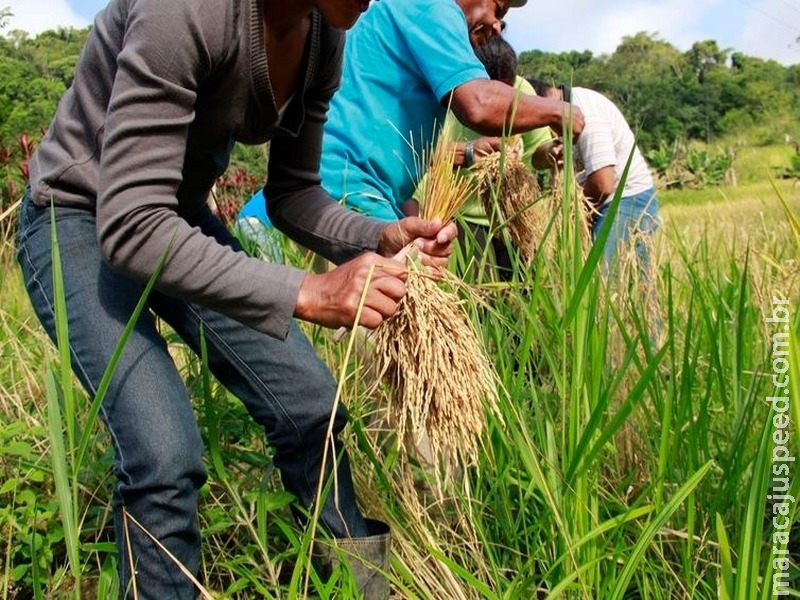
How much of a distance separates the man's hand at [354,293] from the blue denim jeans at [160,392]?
23 cm

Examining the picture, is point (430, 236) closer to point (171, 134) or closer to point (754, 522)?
point (171, 134)

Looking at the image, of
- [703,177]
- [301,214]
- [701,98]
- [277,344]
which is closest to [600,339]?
[277,344]

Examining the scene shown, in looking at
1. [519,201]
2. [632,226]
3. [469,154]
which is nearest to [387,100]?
[469,154]

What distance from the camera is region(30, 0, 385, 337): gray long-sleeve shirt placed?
4.39ft

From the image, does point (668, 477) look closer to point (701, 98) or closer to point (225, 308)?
point (225, 308)

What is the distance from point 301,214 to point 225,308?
1.92ft

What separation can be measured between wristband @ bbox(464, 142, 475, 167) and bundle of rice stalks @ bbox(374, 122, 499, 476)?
3.16ft

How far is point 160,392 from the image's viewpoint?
1.47 m

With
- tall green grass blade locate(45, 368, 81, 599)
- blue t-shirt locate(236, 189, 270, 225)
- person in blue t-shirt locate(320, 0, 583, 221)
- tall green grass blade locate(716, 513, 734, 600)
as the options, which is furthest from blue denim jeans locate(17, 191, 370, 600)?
blue t-shirt locate(236, 189, 270, 225)

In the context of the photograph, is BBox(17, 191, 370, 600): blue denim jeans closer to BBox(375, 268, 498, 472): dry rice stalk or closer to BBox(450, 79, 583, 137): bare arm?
BBox(375, 268, 498, 472): dry rice stalk

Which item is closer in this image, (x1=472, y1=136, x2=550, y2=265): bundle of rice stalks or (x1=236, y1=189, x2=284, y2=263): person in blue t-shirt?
(x1=472, y1=136, x2=550, y2=265): bundle of rice stalks

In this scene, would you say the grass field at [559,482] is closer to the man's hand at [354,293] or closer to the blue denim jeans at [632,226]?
the blue denim jeans at [632,226]

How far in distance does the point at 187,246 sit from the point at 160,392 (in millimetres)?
273

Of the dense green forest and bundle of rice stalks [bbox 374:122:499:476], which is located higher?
the dense green forest
